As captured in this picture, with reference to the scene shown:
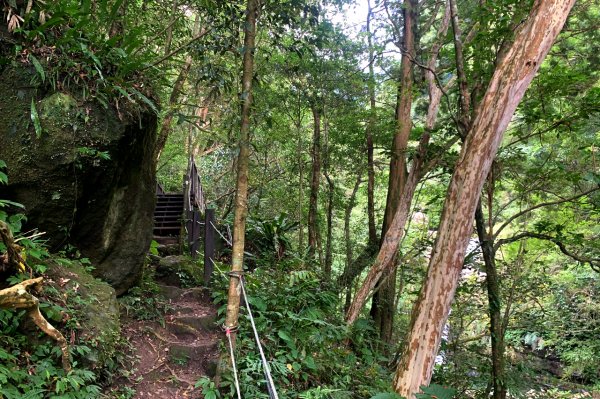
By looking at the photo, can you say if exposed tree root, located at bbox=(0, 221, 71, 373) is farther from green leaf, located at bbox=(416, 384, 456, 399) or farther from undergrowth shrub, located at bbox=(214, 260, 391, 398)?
green leaf, located at bbox=(416, 384, 456, 399)

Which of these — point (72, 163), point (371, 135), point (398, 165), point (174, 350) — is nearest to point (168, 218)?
point (371, 135)

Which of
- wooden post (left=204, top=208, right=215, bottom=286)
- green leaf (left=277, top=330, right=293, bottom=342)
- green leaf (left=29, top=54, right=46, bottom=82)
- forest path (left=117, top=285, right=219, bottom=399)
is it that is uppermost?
green leaf (left=29, top=54, right=46, bottom=82)

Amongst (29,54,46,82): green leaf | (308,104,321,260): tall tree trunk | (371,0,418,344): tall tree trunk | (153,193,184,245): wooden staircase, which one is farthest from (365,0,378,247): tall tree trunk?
(29,54,46,82): green leaf

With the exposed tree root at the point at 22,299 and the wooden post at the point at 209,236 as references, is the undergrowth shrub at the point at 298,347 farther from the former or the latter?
the exposed tree root at the point at 22,299

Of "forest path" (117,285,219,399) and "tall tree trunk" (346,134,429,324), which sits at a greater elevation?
"tall tree trunk" (346,134,429,324)

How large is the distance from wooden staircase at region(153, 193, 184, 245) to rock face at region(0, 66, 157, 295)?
15.4ft

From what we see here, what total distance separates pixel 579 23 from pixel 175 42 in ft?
27.1

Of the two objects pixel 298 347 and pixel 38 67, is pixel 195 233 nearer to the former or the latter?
pixel 298 347

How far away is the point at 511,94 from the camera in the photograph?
333 cm

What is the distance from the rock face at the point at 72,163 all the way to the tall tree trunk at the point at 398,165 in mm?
4793

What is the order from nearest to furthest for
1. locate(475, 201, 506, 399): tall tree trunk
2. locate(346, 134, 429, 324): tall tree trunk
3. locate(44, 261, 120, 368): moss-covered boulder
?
locate(44, 261, 120, 368): moss-covered boulder < locate(475, 201, 506, 399): tall tree trunk < locate(346, 134, 429, 324): tall tree trunk

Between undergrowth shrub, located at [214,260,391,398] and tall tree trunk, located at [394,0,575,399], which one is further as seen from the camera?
undergrowth shrub, located at [214,260,391,398]

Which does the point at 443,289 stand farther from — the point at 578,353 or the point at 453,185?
the point at 578,353

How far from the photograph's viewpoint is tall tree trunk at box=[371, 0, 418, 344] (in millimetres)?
7289
